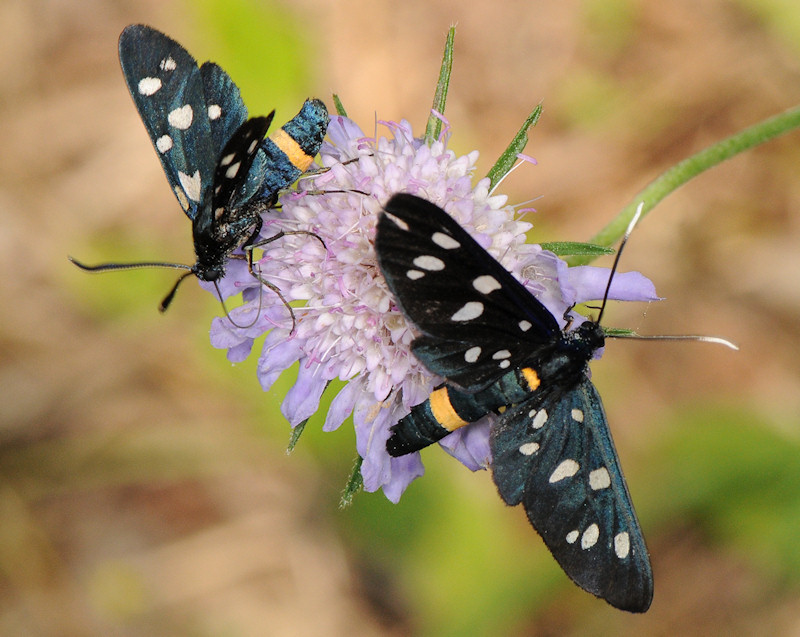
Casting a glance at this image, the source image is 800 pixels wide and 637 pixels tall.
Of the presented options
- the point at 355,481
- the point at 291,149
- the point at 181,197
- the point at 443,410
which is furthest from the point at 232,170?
the point at 355,481

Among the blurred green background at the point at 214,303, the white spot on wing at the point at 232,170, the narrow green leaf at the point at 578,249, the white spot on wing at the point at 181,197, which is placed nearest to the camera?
the white spot on wing at the point at 232,170

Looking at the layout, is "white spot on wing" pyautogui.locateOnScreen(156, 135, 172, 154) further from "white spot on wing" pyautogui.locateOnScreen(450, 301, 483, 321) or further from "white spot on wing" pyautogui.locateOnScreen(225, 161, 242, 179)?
"white spot on wing" pyautogui.locateOnScreen(450, 301, 483, 321)

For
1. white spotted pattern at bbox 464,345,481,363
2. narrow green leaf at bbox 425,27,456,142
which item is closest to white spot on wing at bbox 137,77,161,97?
narrow green leaf at bbox 425,27,456,142

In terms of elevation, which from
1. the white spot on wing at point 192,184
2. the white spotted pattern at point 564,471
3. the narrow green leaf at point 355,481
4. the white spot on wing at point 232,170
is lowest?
the narrow green leaf at point 355,481

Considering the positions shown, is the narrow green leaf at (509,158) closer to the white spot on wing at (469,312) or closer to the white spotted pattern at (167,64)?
the white spot on wing at (469,312)

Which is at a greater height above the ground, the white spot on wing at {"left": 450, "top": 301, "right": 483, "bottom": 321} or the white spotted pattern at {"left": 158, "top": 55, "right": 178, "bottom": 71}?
the white spotted pattern at {"left": 158, "top": 55, "right": 178, "bottom": 71}

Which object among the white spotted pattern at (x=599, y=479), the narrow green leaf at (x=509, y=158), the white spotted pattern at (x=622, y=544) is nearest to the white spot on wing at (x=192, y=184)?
the narrow green leaf at (x=509, y=158)

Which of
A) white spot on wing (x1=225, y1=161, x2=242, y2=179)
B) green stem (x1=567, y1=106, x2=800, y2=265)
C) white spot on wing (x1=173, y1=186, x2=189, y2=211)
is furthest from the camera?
green stem (x1=567, y1=106, x2=800, y2=265)

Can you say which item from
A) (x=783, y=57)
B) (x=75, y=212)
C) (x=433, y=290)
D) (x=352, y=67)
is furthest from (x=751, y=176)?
(x=75, y=212)

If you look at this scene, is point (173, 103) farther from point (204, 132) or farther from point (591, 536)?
point (591, 536)
